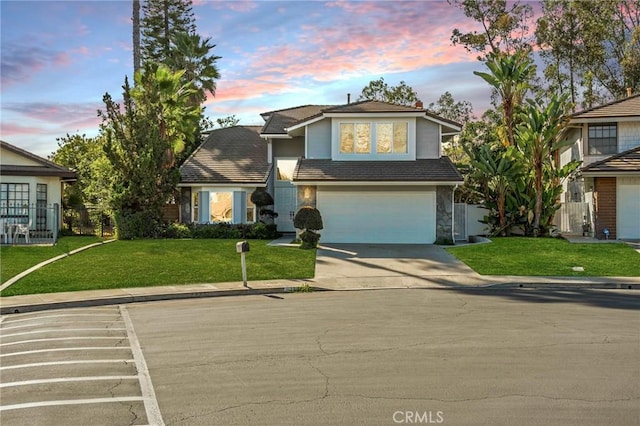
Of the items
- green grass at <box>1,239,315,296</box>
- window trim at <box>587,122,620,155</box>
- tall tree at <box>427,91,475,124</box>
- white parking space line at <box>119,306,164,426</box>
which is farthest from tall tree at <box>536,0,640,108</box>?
white parking space line at <box>119,306,164,426</box>

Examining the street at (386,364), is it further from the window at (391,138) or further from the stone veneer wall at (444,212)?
the window at (391,138)

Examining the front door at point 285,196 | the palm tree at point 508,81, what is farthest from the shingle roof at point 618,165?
the front door at point 285,196

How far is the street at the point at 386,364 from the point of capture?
5.45 m

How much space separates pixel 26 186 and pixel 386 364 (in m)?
25.0

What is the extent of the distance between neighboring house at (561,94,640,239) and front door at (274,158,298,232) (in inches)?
562

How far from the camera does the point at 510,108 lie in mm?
27797

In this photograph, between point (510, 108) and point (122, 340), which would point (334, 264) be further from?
point (510, 108)

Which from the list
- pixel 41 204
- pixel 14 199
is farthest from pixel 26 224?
pixel 41 204

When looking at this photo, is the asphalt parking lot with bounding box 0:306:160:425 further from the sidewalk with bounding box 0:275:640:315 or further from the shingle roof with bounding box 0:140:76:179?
the shingle roof with bounding box 0:140:76:179

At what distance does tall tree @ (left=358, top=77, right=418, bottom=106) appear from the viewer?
149ft

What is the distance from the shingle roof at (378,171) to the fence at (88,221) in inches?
445

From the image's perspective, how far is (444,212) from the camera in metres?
24.4

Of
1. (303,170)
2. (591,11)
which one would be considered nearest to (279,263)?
(303,170)

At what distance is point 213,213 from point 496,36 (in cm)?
2636
